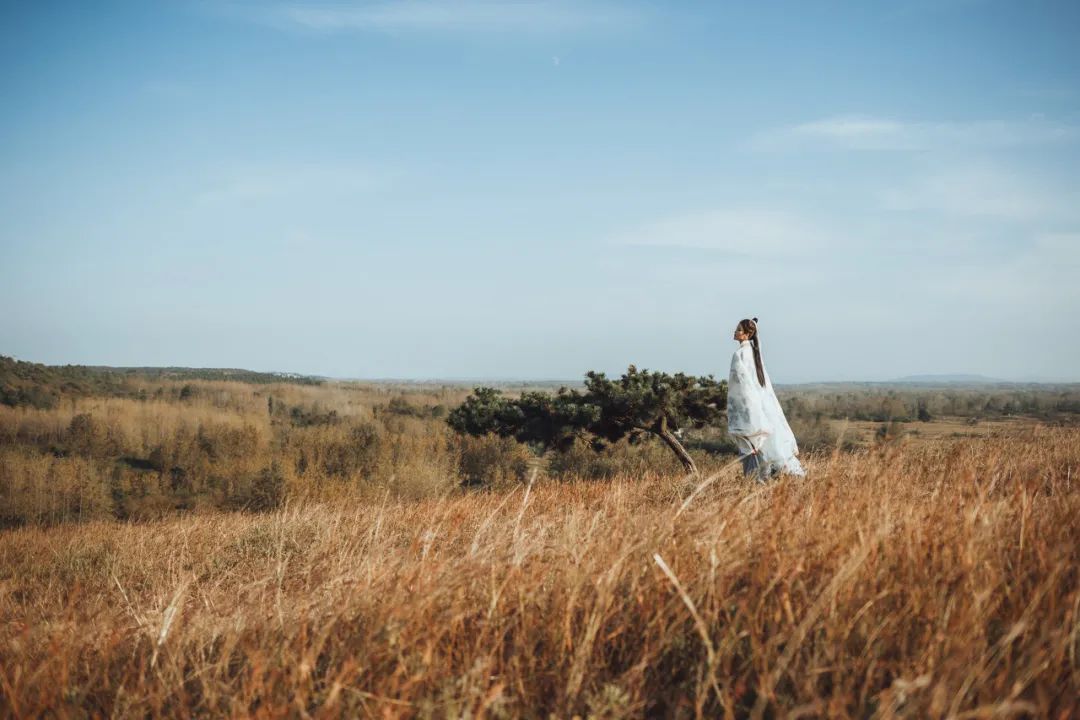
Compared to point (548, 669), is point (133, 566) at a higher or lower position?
lower

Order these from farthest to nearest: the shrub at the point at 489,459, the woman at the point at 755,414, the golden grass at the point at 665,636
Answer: the shrub at the point at 489,459, the woman at the point at 755,414, the golden grass at the point at 665,636

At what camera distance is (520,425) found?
48.9ft

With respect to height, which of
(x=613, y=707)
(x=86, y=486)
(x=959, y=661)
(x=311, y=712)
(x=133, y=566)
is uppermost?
(x=959, y=661)

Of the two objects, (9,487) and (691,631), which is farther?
(9,487)

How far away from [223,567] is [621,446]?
2186 centimetres

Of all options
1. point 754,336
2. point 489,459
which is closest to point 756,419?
point 754,336

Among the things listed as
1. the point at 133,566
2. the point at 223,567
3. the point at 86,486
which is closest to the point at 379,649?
the point at 223,567

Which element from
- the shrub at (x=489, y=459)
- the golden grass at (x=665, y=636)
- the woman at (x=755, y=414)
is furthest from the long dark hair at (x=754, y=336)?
the shrub at (x=489, y=459)

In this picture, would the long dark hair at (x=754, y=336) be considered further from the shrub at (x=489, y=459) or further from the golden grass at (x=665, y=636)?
the shrub at (x=489, y=459)

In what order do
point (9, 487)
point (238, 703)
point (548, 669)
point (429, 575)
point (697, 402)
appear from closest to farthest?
point (238, 703) → point (548, 669) → point (429, 575) → point (697, 402) → point (9, 487)

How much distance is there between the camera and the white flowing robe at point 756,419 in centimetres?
652

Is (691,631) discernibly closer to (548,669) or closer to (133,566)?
(548,669)

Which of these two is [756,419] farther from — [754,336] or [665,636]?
[665,636]

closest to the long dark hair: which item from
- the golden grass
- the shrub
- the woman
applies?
the woman
